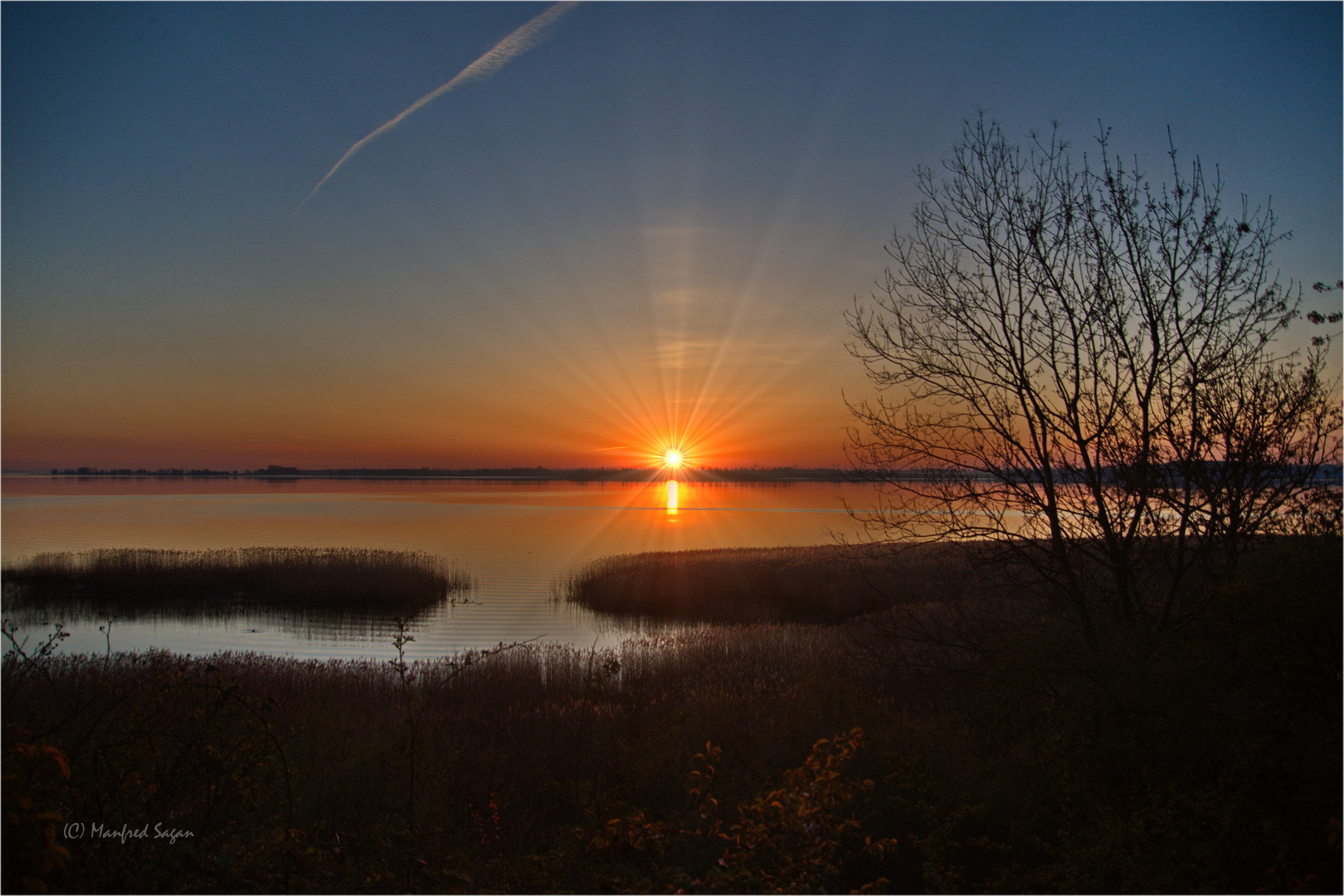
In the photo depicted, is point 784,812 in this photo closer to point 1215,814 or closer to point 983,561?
point 1215,814

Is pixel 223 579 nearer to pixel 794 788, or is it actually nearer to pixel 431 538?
pixel 431 538

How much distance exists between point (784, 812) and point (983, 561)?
4330mm

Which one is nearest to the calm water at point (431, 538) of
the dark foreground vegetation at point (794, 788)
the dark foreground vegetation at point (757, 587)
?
the dark foreground vegetation at point (757, 587)

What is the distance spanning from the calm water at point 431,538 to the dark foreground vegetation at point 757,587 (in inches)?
91.9

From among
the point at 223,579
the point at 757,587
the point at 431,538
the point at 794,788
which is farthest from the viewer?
the point at 431,538

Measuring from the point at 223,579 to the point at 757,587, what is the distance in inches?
947

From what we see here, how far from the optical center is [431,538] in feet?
187

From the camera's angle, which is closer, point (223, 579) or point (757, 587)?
point (757, 587)

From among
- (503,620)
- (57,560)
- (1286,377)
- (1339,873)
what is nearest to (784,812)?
(1339,873)

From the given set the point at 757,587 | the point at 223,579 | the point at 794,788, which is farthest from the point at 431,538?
the point at 794,788

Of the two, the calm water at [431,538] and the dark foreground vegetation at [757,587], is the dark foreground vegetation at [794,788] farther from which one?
the dark foreground vegetation at [757,587]

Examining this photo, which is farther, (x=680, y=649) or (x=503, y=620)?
(x=503, y=620)

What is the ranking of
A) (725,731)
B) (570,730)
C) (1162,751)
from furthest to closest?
(570,730) < (725,731) < (1162,751)

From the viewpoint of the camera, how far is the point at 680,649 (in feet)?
63.5
